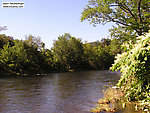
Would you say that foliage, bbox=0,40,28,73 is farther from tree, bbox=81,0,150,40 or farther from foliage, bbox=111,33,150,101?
foliage, bbox=111,33,150,101

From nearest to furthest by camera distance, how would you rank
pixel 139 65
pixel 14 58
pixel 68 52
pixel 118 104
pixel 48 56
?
pixel 139 65 → pixel 118 104 → pixel 14 58 → pixel 48 56 → pixel 68 52

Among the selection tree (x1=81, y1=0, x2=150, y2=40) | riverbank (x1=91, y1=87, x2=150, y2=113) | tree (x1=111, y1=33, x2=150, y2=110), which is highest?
tree (x1=81, y1=0, x2=150, y2=40)

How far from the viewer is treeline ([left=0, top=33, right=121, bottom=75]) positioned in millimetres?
55031


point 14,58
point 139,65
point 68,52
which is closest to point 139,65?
point 139,65

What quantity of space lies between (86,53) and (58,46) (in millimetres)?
19474

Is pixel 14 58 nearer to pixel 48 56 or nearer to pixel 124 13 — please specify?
pixel 48 56

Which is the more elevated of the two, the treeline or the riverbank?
the treeline

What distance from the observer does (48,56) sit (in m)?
75.1

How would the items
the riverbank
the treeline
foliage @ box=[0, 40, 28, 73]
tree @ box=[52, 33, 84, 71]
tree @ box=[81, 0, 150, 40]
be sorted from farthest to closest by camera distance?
tree @ box=[52, 33, 84, 71] → the treeline → foliage @ box=[0, 40, 28, 73] → tree @ box=[81, 0, 150, 40] → the riverbank

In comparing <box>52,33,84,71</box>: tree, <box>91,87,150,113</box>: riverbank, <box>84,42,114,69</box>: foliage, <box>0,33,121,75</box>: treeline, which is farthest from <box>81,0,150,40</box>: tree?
<box>84,42,114,69</box>: foliage

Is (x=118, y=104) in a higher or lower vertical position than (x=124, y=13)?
lower

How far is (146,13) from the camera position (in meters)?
15.6

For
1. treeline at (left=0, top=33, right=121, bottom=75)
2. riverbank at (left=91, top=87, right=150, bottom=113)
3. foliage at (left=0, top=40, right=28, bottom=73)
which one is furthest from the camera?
treeline at (left=0, top=33, right=121, bottom=75)

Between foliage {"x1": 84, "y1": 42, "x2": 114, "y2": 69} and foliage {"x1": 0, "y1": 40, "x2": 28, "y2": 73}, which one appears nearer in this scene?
foliage {"x1": 0, "y1": 40, "x2": 28, "y2": 73}
